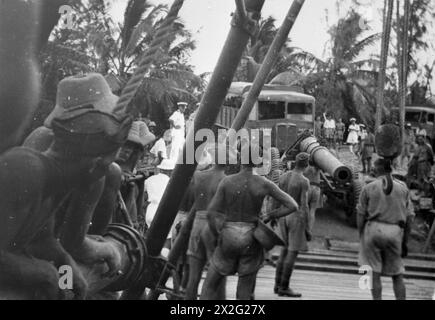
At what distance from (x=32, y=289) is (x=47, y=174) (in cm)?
32

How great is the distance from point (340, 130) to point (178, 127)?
64cm

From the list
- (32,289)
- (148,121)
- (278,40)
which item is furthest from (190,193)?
(32,289)

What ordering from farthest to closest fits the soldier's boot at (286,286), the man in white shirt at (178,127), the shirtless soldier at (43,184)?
1. the soldier's boot at (286,286)
2. the man in white shirt at (178,127)
3. the shirtless soldier at (43,184)

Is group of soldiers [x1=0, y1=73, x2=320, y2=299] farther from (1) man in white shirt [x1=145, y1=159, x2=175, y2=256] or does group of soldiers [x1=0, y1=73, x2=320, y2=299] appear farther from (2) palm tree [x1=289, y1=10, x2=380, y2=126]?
(2) palm tree [x1=289, y1=10, x2=380, y2=126]

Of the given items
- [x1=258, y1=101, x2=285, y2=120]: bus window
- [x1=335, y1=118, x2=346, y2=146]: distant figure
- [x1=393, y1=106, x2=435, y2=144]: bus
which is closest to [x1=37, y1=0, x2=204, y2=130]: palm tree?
[x1=258, y1=101, x2=285, y2=120]: bus window

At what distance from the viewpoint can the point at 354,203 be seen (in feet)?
9.09

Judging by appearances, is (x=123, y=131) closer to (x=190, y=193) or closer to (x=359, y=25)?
(x=190, y=193)

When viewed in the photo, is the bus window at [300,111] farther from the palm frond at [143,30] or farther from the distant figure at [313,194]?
the palm frond at [143,30]

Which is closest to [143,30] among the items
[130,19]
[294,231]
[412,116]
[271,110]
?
[130,19]

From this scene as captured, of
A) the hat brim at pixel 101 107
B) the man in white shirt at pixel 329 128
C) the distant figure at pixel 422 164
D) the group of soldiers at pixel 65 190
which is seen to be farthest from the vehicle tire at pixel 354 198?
the hat brim at pixel 101 107

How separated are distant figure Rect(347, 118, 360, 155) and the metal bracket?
0.70 m

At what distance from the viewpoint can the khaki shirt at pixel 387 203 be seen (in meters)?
2.95

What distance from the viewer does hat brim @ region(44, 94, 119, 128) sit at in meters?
1.76

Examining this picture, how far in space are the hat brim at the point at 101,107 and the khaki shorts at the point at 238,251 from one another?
0.97m
